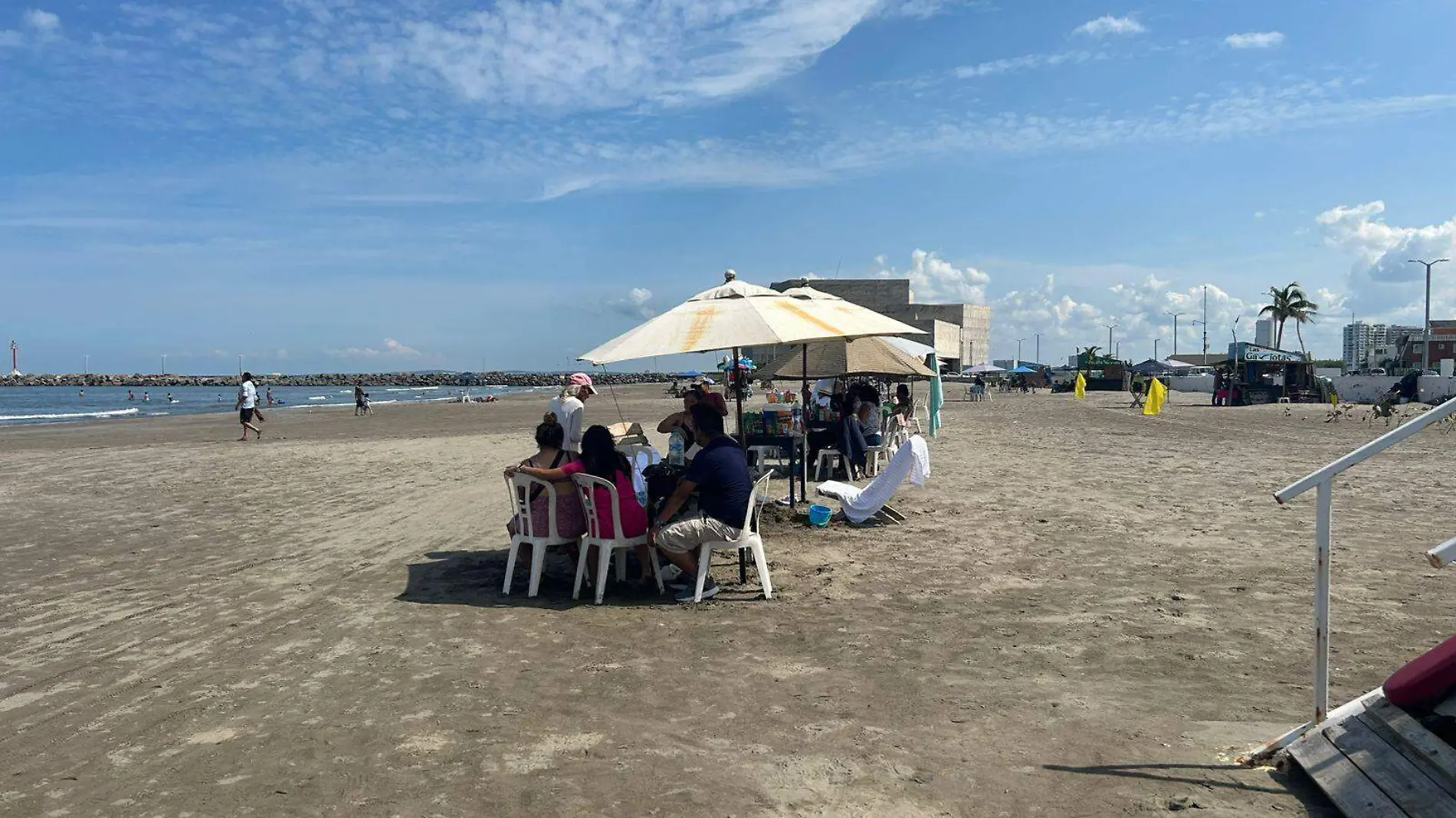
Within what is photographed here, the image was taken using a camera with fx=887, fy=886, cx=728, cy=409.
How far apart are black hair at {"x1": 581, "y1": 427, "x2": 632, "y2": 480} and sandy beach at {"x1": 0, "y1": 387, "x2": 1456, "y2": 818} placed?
0.89m

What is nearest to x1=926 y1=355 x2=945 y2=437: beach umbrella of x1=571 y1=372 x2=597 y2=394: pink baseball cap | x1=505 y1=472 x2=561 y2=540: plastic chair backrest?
x1=571 y1=372 x2=597 y2=394: pink baseball cap

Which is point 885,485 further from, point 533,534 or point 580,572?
point 533,534

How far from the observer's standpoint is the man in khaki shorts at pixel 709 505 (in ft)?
19.2

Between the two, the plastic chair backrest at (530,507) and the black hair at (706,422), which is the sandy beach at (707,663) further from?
the black hair at (706,422)

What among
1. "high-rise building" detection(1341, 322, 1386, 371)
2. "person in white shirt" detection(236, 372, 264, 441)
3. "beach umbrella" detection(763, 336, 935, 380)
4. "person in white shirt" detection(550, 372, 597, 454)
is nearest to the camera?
"person in white shirt" detection(550, 372, 597, 454)

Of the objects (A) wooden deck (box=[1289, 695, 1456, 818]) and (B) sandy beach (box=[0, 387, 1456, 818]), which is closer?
(A) wooden deck (box=[1289, 695, 1456, 818])

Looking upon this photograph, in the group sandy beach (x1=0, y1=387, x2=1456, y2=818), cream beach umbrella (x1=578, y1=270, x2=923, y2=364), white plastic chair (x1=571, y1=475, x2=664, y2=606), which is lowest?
sandy beach (x1=0, y1=387, x2=1456, y2=818)

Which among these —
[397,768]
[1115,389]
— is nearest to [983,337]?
[1115,389]

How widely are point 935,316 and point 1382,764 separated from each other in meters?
106

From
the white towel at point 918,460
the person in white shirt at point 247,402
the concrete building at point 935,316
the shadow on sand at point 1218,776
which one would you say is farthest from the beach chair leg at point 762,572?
the concrete building at point 935,316

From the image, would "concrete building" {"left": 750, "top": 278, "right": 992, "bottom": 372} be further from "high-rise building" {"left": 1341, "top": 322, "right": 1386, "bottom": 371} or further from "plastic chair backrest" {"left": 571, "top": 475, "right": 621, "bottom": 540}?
"plastic chair backrest" {"left": 571, "top": 475, "right": 621, "bottom": 540}

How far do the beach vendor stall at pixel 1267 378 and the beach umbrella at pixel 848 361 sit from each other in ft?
89.9

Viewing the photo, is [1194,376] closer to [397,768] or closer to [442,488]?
[442,488]

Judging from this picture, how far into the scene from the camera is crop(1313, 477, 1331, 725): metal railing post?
3012 millimetres
